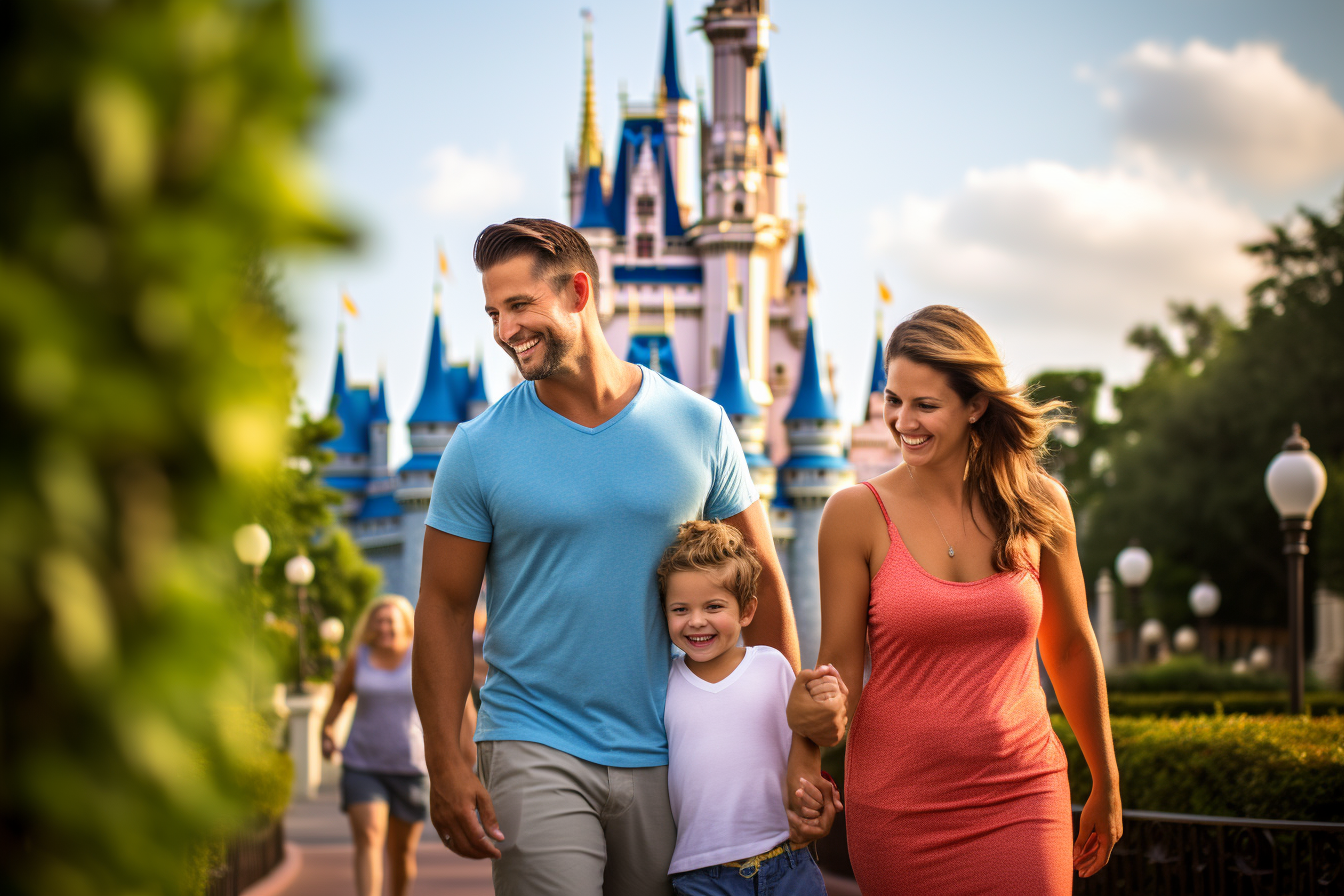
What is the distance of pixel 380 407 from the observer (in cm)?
6234

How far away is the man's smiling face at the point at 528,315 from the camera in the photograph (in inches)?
125

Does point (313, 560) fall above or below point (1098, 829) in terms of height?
above

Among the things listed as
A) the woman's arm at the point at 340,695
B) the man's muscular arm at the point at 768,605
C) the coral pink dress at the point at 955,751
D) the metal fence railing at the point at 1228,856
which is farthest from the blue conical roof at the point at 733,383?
the coral pink dress at the point at 955,751

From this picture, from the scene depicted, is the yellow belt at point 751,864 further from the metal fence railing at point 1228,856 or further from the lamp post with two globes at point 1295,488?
the lamp post with two globes at point 1295,488

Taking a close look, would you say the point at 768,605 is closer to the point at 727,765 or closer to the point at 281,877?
the point at 727,765

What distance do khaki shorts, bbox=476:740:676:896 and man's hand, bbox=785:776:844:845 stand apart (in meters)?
0.30

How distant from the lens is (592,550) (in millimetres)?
3199

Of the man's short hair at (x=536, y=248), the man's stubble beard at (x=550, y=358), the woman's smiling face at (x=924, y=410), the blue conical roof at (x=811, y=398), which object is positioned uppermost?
the blue conical roof at (x=811, y=398)

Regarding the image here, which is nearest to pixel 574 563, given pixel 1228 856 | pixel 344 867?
pixel 1228 856

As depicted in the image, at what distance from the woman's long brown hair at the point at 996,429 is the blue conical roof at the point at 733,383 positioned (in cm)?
4413

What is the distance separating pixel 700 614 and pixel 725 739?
29 centimetres

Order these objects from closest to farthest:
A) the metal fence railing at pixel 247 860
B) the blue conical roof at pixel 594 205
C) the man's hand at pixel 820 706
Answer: the man's hand at pixel 820 706
the metal fence railing at pixel 247 860
the blue conical roof at pixel 594 205

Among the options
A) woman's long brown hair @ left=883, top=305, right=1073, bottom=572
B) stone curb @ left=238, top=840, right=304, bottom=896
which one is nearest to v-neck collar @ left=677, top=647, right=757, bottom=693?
woman's long brown hair @ left=883, top=305, right=1073, bottom=572

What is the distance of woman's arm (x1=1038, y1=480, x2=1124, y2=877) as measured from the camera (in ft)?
11.2
